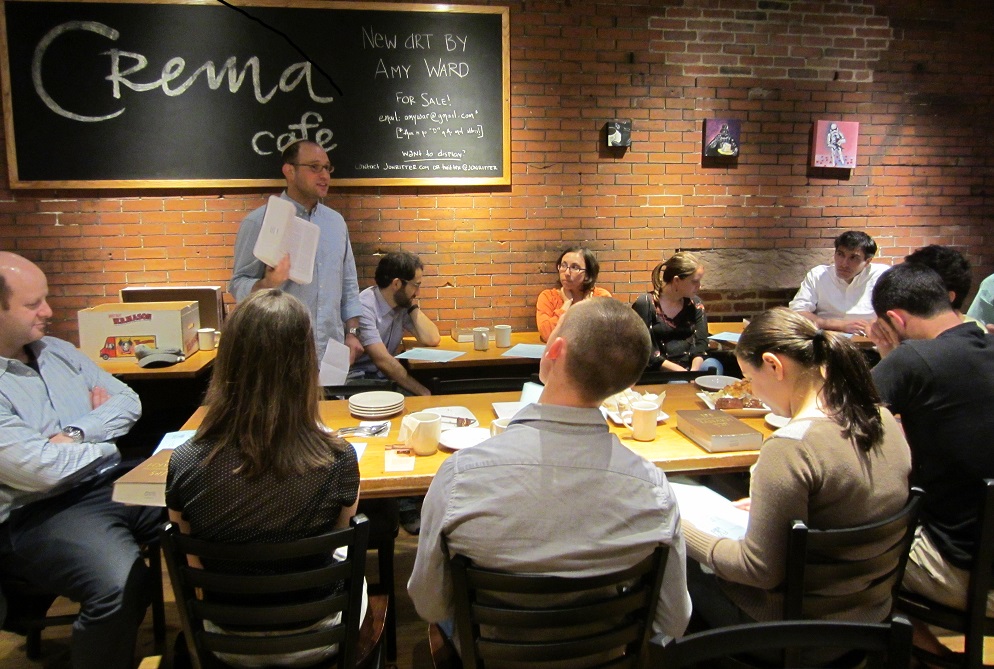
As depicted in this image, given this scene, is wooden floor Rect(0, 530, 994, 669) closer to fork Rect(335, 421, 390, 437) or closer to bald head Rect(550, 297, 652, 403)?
fork Rect(335, 421, 390, 437)

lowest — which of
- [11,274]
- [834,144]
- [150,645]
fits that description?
[150,645]

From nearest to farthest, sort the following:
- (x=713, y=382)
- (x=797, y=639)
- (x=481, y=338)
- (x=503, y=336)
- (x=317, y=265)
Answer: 1. (x=797, y=639)
2. (x=713, y=382)
3. (x=317, y=265)
4. (x=481, y=338)
5. (x=503, y=336)

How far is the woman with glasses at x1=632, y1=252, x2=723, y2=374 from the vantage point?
3.85 metres

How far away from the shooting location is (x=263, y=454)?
141 cm

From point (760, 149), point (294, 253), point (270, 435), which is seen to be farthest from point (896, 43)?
point (270, 435)

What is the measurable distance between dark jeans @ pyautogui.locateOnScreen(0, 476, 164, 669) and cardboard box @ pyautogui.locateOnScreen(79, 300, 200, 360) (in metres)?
1.90

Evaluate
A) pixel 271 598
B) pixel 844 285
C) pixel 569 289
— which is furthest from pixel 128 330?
pixel 844 285

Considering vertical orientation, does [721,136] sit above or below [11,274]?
above

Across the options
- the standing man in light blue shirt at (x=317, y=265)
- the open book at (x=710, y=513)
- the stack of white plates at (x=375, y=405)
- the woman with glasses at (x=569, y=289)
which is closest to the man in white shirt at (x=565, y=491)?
the open book at (x=710, y=513)

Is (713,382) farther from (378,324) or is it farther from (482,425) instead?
(378,324)

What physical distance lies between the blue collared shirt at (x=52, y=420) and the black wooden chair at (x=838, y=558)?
1803mm

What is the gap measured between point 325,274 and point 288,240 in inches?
15.0

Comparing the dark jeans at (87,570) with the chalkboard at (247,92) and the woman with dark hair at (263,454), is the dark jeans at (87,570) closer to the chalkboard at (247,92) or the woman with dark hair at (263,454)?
the woman with dark hair at (263,454)

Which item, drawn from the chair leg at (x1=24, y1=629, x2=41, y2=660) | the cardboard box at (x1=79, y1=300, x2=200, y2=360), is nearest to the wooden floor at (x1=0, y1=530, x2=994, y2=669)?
the chair leg at (x1=24, y1=629, x2=41, y2=660)
